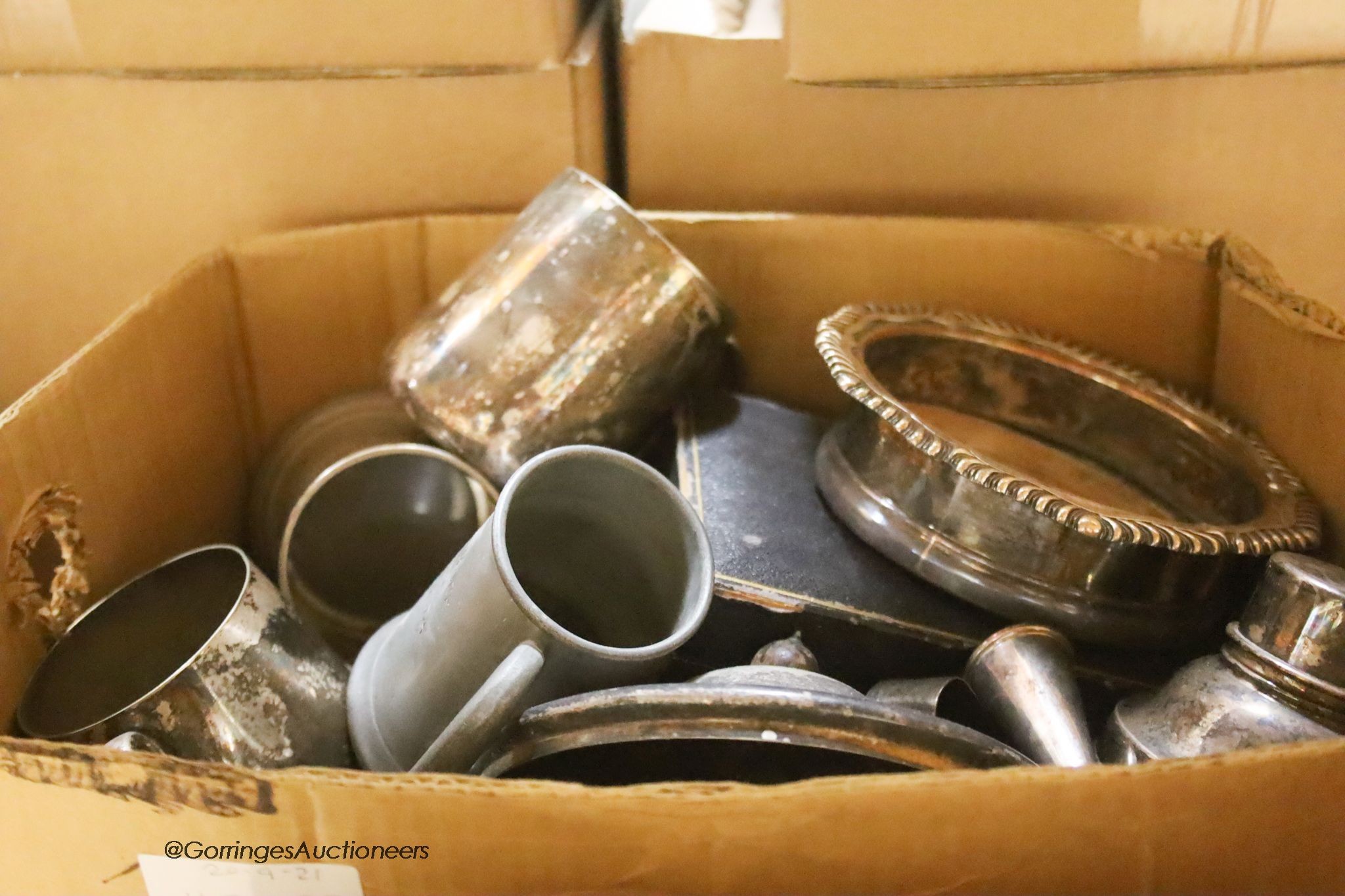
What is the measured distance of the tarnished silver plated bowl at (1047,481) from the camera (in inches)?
26.4

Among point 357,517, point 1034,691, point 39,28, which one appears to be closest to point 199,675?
point 357,517

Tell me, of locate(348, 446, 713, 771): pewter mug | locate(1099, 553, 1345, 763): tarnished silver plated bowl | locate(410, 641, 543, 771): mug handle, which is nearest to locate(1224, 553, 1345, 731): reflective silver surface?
locate(1099, 553, 1345, 763): tarnished silver plated bowl

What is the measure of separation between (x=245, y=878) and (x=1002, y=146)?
33.9 inches

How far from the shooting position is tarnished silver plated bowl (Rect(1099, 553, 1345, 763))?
22.4 inches

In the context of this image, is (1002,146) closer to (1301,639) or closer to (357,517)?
(1301,639)

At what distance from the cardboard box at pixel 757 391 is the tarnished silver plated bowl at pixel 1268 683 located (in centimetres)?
13

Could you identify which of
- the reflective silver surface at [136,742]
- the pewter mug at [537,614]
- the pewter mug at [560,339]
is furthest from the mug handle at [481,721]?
the pewter mug at [560,339]

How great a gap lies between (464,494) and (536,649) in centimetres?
38

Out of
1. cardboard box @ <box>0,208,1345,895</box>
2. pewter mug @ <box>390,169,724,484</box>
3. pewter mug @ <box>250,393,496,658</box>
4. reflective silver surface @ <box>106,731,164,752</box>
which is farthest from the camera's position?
pewter mug @ <box>250,393,496,658</box>

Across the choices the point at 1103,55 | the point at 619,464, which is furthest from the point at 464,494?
the point at 1103,55

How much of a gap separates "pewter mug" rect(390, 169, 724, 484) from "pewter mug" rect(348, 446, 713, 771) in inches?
3.3

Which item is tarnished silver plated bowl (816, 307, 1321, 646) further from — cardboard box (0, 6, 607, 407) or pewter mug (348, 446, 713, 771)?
cardboard box (0, 6, 607, 407)

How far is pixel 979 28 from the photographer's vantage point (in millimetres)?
751

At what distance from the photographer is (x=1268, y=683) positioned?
1.94 ft
